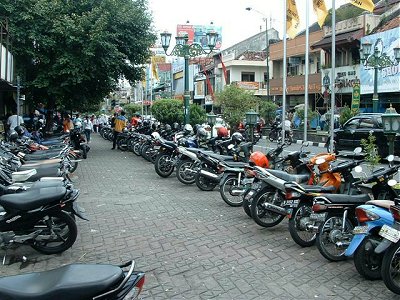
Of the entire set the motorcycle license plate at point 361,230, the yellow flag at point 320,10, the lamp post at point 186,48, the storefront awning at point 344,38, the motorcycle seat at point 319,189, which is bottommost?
the motorcycle license plate at point 361,230

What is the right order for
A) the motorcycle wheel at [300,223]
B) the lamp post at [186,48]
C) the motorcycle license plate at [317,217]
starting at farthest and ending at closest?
the lamp post at [186,48] → the motorcycle wheel at [300,223] → the motorcycle license plate at [317,217]

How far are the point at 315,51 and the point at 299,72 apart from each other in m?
2.55

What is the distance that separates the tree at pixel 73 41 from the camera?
15570 mm

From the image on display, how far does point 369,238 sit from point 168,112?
1555 cm

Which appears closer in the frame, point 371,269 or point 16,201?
point 371,269

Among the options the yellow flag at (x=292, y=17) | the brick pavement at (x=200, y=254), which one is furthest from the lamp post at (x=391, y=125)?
the yellow flag at (x=292, y=17)

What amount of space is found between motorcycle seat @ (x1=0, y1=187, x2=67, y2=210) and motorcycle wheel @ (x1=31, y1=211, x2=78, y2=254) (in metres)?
0.26

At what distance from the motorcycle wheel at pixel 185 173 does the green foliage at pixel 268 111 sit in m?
18.9

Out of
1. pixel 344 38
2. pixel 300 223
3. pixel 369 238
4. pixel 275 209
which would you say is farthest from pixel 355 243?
pixel 344 38

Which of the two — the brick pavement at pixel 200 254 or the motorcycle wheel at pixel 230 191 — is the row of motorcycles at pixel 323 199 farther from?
the brick pavement at pixel 200 254

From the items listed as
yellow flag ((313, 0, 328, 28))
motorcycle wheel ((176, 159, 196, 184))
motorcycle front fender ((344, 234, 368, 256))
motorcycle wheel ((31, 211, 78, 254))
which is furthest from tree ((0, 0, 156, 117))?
motorcycle front fender ((344, 234, 368, 256))

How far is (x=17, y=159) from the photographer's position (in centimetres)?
844

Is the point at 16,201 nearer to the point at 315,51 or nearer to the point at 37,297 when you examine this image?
the point at 37,297

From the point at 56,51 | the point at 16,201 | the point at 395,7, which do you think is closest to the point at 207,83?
the point at 395,7
